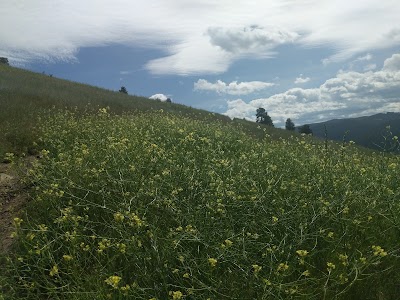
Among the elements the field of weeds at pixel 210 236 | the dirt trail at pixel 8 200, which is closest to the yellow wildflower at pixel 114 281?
the field of weeds at pixel 210 236

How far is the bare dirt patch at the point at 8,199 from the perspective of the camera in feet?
17.0

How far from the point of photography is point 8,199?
251 inches

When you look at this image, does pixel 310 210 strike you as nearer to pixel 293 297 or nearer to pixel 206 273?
pixel 293 297

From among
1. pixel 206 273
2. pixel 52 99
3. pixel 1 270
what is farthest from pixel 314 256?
pixel 52 99

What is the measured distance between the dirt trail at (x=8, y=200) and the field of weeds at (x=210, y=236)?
0.26 m

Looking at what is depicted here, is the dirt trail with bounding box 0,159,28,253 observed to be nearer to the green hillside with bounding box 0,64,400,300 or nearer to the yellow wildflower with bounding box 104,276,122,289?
the green hillside with bounding box 0,64,400,300

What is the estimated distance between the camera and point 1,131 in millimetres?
9211

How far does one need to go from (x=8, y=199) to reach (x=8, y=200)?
0.04 meters

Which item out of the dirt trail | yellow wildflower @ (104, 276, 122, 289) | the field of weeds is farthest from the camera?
the dirt trail

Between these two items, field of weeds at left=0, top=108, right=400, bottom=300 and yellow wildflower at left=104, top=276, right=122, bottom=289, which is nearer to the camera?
yellow wildflower at left=104, top=276, right=122, bottom=289

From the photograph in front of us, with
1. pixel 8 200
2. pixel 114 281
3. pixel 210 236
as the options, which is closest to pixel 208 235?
pixel 210 236

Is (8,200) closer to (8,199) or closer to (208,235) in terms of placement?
(8,199)

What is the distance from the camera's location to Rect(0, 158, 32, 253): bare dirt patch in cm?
517

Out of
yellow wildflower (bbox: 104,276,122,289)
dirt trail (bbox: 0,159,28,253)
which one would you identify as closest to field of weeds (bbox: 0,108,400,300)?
yellow wildflower (bbox: 104,276,122,289)
